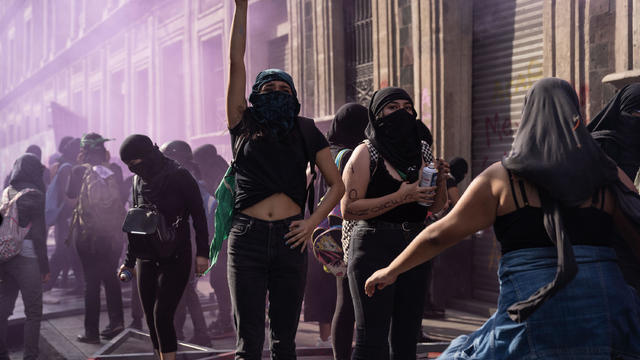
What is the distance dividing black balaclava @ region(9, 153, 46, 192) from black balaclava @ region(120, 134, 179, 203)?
1740 mm

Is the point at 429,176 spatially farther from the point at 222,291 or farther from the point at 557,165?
the point at 222,291

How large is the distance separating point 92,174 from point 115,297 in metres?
1.28

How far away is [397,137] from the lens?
121 inches

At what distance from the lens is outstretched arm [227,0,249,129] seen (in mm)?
2898

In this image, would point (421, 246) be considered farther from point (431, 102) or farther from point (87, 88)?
point (87, 88)

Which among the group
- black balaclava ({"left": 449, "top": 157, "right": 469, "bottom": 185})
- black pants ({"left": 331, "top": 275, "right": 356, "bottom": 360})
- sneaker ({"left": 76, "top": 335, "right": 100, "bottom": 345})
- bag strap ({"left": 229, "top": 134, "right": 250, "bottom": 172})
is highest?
bag strap ({"left": 229, "top": 134, "right": 250, "bottom": 172})

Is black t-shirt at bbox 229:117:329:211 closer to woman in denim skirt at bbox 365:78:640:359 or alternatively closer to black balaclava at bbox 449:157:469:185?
woman in denim skirt at bbox 365:78:640:359

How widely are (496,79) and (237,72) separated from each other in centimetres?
512

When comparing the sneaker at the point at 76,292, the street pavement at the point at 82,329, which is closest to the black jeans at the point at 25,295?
the street pavement at the point at 82,329

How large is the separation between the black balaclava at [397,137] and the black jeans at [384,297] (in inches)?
12.4

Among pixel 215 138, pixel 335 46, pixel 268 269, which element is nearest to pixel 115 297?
pixel 268 269

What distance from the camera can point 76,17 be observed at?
26.0m

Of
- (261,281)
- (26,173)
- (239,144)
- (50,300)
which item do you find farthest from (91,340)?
(239,144)

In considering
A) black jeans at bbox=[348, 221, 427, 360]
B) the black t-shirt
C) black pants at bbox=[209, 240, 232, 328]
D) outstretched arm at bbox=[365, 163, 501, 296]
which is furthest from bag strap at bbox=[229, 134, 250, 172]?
black pants at bbox=[209, 240, 232, 328]
